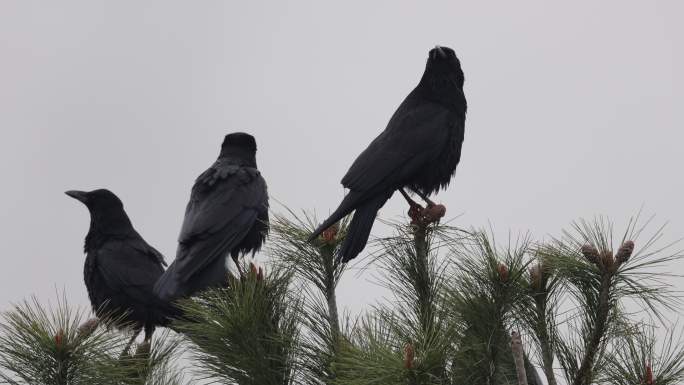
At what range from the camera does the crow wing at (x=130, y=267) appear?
7.27m

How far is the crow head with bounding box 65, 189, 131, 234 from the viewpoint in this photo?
7934 mm

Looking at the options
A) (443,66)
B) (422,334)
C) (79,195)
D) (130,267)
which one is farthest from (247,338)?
(79,195)

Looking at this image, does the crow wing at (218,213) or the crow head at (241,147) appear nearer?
the crow wing at (218,213)

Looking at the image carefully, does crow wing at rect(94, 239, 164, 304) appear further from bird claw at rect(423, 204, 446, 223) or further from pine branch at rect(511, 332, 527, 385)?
pine branch at rect(511, 332, 527, 385)

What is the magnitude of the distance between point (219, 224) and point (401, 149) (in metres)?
1.45

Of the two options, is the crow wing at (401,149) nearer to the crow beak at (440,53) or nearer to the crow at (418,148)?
the crow at (418,148)

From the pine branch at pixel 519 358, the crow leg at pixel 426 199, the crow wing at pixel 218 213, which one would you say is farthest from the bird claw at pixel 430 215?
the crow wing at pixel 218 213

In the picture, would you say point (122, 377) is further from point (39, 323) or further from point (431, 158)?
point (431, 158)

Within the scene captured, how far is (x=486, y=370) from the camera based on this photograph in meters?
4.10

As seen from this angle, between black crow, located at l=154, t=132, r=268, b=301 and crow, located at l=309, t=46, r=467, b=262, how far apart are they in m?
0.72

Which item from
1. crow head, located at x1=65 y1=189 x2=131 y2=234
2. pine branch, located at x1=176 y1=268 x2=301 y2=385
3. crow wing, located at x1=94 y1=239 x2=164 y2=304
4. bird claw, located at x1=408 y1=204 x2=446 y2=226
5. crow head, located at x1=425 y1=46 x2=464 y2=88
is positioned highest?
crow head, located at x1=425 y1=46 x2=464 y2=88

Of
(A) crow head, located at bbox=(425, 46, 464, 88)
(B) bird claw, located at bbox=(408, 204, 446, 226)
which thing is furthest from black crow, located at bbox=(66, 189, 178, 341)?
(A) crow head, located at bbox=(425, 46, 464, 88)

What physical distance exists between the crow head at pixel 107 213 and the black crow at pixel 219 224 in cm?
102

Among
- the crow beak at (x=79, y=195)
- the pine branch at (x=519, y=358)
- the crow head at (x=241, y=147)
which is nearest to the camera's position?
the pine branch at (x=519, y=358)
